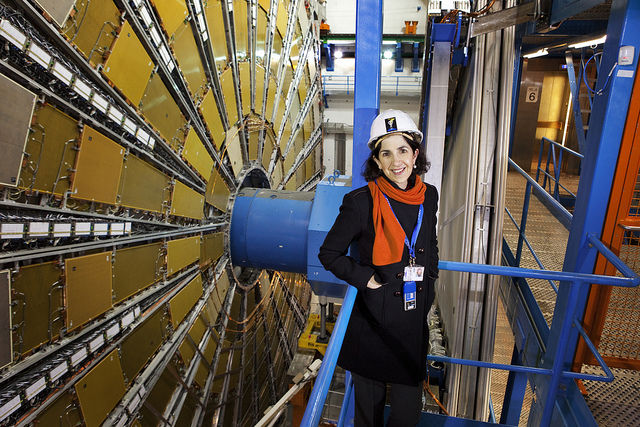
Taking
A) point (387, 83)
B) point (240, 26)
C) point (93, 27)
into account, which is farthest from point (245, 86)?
point (387, 83)

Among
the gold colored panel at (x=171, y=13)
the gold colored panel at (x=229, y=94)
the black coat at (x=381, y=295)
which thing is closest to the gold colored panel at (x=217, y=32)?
the gold colored panel at (x=229, y=94)

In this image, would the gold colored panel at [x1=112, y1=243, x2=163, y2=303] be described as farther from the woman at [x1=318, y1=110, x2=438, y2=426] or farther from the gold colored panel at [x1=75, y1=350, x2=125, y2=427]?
the woman at [x1=318, y1=110, x2=438, y2=426]

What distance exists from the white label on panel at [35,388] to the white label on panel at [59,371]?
0.14ft

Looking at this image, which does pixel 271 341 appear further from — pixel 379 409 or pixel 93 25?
pixel 93 25

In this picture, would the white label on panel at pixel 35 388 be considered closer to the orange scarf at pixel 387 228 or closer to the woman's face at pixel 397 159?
the orange scarf at pixel 387 228

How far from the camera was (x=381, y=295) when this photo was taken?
6.55 ft

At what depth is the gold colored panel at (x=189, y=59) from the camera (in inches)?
122

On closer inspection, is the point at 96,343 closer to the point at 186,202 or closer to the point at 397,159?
the point at 186,202

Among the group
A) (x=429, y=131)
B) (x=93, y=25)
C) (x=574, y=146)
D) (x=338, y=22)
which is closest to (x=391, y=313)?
(x=93, y=25)

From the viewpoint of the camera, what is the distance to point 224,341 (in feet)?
14.1

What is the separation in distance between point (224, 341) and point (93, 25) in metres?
3.25

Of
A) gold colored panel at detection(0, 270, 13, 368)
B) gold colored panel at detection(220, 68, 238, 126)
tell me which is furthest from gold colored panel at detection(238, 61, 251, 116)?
gold colored panel at detection(0, 270, 13, 368)

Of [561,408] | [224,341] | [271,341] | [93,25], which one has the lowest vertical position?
[271,341]

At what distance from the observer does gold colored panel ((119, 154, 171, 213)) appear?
2.65 m
